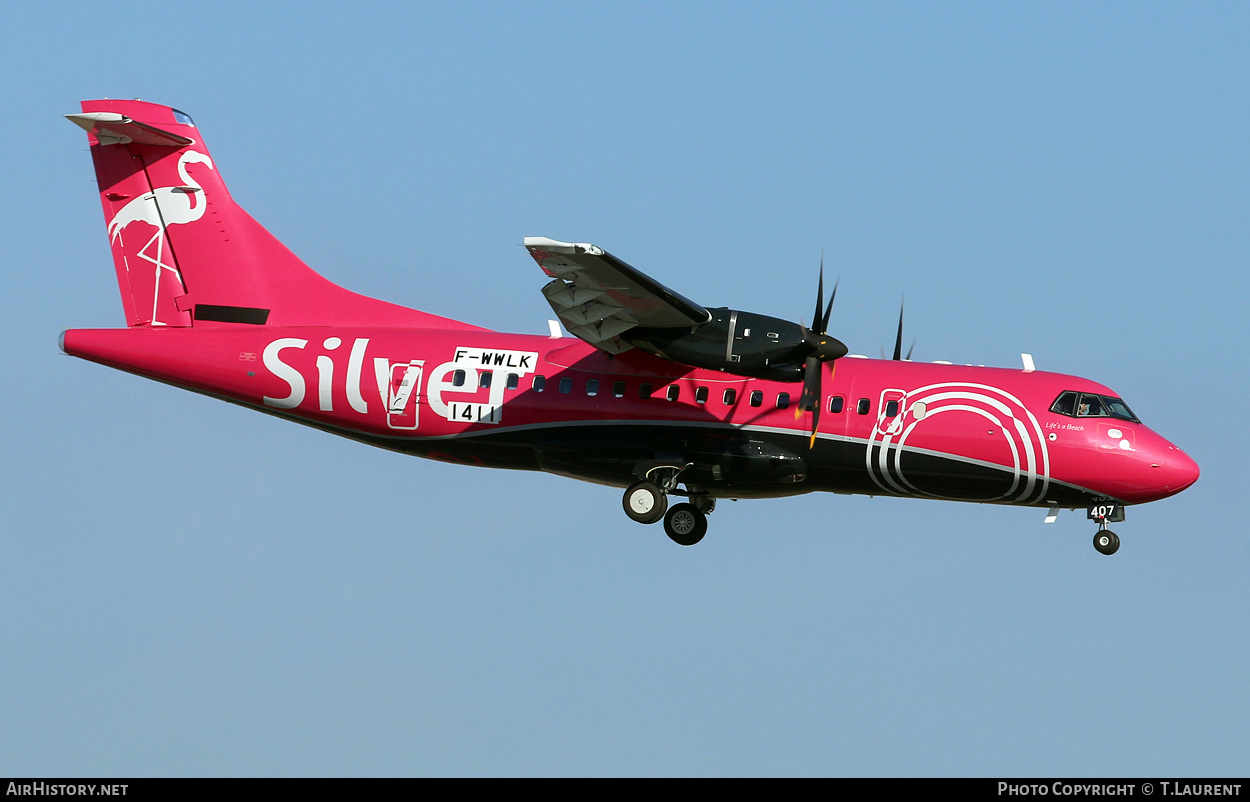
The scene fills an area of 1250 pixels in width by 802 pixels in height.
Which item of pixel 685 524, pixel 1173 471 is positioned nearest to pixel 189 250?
pixel 685 524

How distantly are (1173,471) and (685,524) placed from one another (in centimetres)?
Answer: 801

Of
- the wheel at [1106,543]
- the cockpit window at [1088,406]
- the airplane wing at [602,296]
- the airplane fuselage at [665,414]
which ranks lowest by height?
the wheel at [1106,543]

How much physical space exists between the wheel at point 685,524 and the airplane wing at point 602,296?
3.13 metres

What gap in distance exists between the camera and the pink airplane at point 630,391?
74.4 ft

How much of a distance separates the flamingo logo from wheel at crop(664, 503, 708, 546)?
9.97 m

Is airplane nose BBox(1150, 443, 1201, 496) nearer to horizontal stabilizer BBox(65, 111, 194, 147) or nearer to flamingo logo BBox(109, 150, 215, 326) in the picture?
flamingo logo BBox(109, 150, 215, 326)

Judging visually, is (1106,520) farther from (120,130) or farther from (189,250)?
(120,130)

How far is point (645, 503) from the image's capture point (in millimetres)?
23359

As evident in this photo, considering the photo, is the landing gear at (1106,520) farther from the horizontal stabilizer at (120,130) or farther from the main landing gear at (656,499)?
the horizontal stabilizer at (120,130)

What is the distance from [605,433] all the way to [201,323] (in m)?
7.78

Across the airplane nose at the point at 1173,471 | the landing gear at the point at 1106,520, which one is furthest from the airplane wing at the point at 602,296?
the airplane nose at the point at 1173,471

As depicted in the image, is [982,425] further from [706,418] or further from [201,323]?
[201,323]

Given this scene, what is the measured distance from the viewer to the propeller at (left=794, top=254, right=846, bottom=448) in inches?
878
